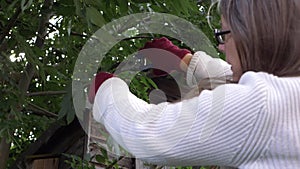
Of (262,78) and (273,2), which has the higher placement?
(273,2)

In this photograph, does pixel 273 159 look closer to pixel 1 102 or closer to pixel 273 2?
pixel 273 2

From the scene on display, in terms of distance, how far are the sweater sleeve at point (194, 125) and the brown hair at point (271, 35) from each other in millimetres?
56

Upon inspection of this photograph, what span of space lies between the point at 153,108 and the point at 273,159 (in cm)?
19

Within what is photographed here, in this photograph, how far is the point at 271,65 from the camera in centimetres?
85

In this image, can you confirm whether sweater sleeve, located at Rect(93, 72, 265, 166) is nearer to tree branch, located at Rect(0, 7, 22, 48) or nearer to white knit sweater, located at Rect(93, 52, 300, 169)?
white knit sweater, located at Rect(93, 52, 300, 169)

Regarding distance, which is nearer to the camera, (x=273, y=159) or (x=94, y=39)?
(x=273, y=159)

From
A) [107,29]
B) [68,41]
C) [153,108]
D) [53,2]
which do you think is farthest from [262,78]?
[68,41]

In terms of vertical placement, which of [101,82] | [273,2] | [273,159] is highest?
[273,2]

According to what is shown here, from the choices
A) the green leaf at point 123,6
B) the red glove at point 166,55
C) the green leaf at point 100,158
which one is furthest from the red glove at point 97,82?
the green leaf at point 100,158

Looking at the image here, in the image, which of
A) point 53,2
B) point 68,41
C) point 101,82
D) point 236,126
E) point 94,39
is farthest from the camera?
point 68,41

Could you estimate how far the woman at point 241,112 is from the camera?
30.6 inches

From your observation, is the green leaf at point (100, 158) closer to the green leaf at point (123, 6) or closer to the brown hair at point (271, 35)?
the green leaf at point (123, 6)

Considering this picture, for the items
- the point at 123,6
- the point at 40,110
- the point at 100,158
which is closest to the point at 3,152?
the point at 40,110

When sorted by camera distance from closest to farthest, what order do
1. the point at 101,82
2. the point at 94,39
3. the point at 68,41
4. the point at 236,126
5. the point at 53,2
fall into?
the point at 236,126 < the point at 101,82 < the point at 94,39 < the point at 53,2 < the point at 68,41
